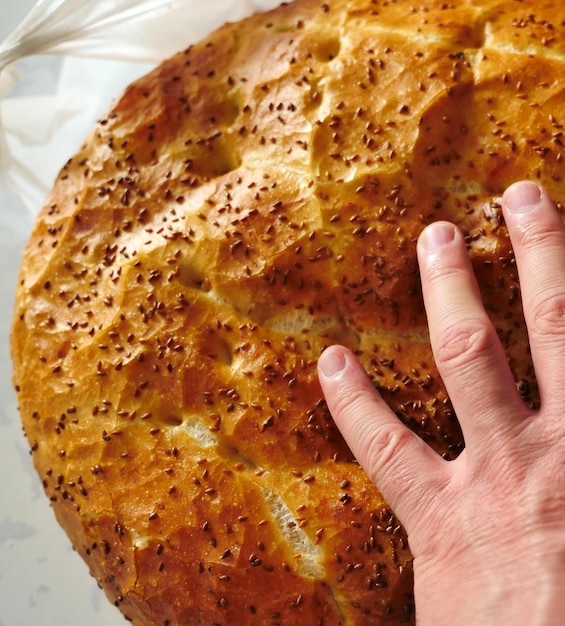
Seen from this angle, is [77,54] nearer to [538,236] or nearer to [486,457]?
[538,236]

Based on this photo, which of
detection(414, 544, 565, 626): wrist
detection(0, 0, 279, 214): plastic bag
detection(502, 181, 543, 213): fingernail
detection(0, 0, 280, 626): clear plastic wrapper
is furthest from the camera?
detection(0, 0, 280, 626): clear plastic wrapper

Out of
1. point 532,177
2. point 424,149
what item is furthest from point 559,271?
point 424,149

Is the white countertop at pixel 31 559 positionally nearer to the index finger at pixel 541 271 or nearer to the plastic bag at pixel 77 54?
the plastic bag at pixel 77 54

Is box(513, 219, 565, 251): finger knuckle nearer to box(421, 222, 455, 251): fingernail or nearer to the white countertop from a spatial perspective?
box(421, 222, 455, 251): fingernail

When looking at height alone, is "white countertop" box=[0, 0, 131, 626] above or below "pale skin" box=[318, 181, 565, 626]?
below

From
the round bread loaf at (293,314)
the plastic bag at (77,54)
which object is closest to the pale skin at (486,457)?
the round bread loaf at (293,314)

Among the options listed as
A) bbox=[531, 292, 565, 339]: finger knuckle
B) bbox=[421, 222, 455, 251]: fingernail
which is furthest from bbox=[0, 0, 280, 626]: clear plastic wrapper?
bbox=[531, 292, 565, 339]: finger knuckle

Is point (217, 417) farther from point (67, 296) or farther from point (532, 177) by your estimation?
→ point (532, 177)
